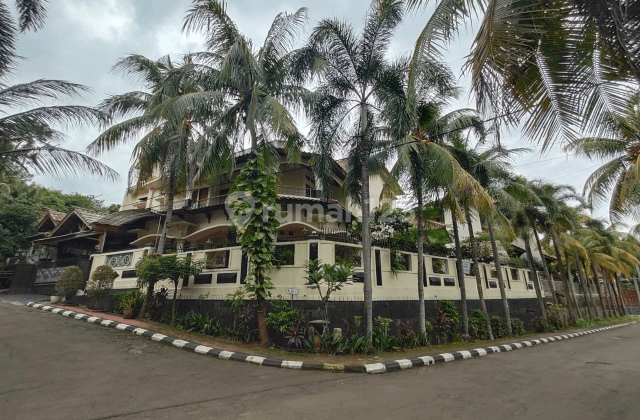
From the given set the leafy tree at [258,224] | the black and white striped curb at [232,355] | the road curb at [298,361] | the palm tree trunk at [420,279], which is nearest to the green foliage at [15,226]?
the road curb at [298,361]

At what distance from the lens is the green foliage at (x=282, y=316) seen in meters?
8.70

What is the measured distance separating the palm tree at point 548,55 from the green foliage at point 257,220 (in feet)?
20.4

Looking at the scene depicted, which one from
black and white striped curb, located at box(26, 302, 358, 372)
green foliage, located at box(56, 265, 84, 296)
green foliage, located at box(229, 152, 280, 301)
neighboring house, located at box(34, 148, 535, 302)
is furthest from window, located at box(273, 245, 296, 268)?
green foliage, located at box(56, 265, 84, 296)

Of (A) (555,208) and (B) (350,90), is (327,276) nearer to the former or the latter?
(B) (350,90)

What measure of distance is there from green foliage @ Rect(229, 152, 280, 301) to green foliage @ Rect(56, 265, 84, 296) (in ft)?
28.4

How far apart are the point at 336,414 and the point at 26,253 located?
26920 millimetres

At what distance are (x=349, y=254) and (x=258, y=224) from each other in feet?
11.6

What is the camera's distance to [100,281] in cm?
1181

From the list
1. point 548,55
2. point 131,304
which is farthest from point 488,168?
point 131,304

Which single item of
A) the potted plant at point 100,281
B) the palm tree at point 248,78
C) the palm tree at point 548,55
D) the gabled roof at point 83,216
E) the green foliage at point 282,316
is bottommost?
the green foliage at point 282,316

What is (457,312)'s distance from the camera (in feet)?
40.8

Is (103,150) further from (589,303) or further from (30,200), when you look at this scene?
(589,303)

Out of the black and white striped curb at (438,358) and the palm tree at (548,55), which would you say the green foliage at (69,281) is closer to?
the black and white striped curb at (438,358)

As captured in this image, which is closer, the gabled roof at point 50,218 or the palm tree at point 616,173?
the palm tree at point 616,173
